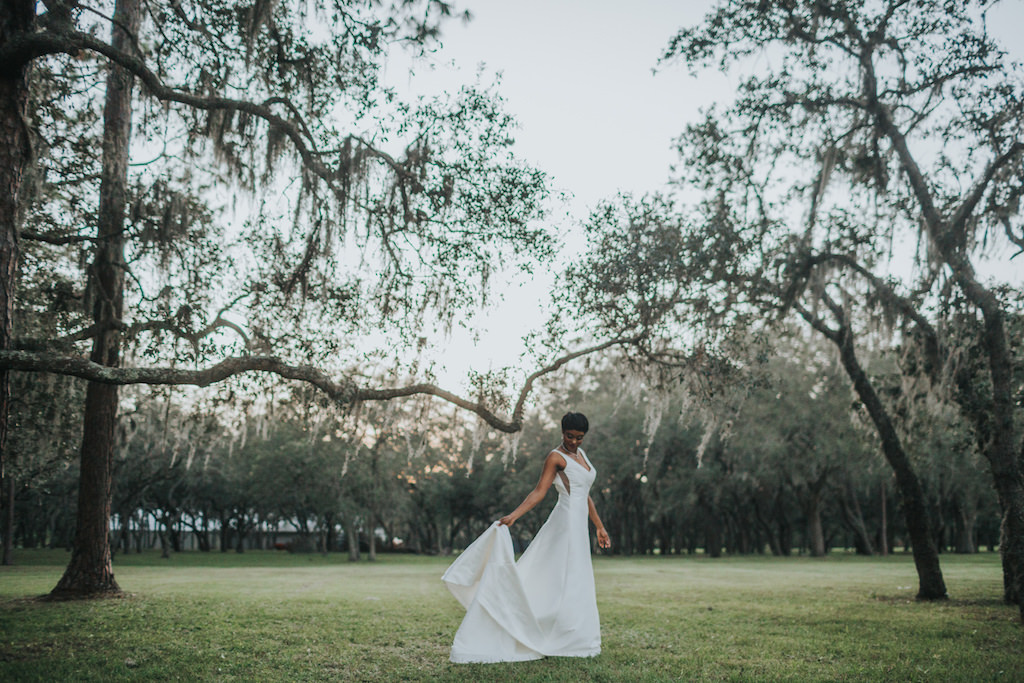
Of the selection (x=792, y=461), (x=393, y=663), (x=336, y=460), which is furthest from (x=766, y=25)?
(x=336, y=460)

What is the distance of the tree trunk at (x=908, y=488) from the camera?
11938mm

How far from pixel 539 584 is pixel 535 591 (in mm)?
64

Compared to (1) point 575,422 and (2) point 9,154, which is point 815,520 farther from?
(2) point 9,154

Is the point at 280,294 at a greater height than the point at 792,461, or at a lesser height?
greater

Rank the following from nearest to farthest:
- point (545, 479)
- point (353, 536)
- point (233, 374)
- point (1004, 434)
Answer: point (545, 479) → point (233, 374) → point (1004, 434) → point (353, 536)

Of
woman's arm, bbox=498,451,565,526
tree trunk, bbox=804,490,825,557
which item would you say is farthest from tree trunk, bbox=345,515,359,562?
woman's arm, bbox=498,451,565,526

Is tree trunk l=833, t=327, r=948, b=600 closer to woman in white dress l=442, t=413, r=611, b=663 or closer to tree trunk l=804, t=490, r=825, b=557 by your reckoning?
woman in white dress l=442, t=413, r=611, b=663

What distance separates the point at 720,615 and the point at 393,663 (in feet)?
18.6

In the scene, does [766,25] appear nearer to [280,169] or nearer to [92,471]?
[280,169]

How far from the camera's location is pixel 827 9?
10.4 metres

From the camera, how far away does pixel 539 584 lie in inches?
231

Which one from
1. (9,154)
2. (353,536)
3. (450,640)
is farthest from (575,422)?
(353,536)

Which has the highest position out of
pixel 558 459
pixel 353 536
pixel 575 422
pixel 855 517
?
pixel 575 422

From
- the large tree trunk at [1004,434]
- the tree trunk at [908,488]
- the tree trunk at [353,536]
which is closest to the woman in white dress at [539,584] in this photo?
the large tree trunk at [1004,434]
